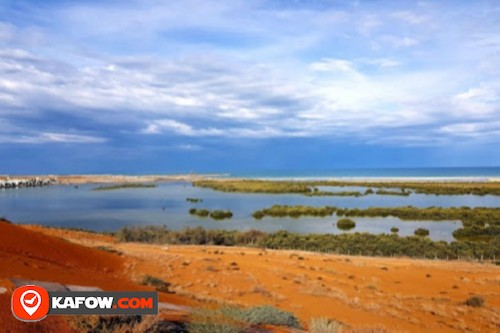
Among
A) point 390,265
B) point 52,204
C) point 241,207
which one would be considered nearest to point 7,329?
point 390,265

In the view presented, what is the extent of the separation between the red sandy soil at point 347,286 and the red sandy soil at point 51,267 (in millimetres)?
1445

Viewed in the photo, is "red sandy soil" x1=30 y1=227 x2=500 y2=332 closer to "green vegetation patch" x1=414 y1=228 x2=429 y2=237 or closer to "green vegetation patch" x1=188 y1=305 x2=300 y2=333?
"green vegetation patch" x1=188 y1=305 x2=300 y2=333

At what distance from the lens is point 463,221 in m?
47.0

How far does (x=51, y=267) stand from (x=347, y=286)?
11.7 m

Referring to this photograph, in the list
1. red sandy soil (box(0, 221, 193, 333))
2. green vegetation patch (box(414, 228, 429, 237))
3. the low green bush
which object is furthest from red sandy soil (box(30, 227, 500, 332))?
green vegetation patch (box(414, 228, 429, 237))

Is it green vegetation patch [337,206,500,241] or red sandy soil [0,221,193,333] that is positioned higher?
red sandy soil [0,221,193,333]

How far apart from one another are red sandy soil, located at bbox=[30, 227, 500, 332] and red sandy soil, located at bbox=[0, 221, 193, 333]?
1.45 meters

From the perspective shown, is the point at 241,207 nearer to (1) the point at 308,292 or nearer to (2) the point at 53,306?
(1) the point at 308,292

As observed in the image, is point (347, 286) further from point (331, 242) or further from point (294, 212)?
point (294, 212)

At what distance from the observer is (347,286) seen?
1859 cm

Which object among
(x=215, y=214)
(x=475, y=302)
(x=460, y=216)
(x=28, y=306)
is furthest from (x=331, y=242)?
(x=28, y=306)

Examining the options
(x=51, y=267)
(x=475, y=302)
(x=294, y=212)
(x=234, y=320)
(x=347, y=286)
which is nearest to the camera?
(x=234, y=320)

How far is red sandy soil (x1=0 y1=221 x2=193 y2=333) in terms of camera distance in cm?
662

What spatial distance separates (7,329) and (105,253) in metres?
15.4
